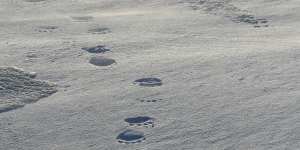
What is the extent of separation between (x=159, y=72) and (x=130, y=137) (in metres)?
1.03

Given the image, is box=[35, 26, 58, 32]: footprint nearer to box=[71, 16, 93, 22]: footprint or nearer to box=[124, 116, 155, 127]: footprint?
box=[71, 16, 93, 22]: footprint

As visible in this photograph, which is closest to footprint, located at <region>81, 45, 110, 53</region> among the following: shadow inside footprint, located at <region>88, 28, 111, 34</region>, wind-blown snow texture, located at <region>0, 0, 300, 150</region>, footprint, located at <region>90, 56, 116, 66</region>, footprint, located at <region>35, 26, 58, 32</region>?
wind-blown snow texture, located at <region>0, 0, 300, 150</region>

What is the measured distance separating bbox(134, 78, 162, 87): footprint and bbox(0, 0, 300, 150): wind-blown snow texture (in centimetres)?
5

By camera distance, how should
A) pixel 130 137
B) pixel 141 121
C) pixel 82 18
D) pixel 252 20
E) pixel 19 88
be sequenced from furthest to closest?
pixel 82 18 < pixel 252 20 < pixel 19 88 < pixel 141 121 < pixel 130 137

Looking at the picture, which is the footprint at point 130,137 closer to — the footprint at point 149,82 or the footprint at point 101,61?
the footprint at point 149,82

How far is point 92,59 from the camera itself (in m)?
4.67

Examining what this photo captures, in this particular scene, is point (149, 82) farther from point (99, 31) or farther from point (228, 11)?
point (228, 11)

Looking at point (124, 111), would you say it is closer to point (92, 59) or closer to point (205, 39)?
point (92, 59)

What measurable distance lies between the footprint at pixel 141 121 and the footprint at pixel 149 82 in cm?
53

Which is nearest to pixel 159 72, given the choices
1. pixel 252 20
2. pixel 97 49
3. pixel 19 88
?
pixel 97 49

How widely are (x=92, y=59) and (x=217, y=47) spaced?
3.14ft

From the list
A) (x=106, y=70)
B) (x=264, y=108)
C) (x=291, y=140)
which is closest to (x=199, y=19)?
(x=106, y=70)

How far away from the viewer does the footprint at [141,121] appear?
361cm

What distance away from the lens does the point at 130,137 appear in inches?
136
